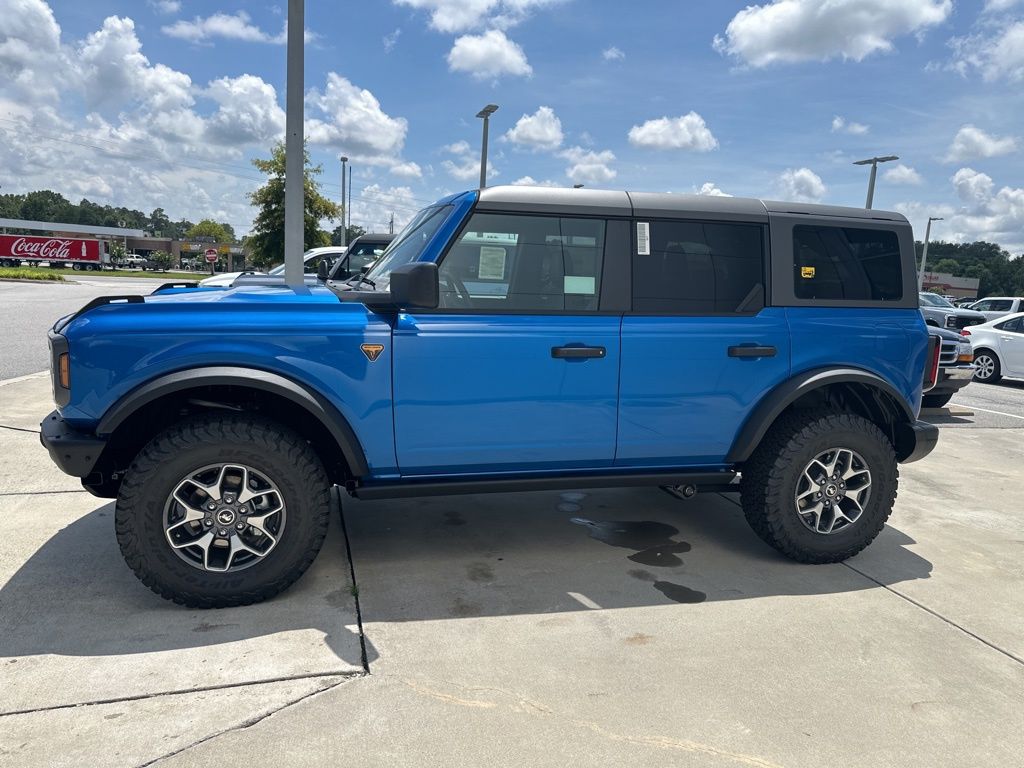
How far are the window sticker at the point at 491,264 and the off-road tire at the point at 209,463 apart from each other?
3.94 ft

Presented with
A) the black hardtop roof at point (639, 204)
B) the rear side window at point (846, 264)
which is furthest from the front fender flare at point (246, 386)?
the rear side window at point (846, 264)

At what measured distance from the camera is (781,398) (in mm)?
3904

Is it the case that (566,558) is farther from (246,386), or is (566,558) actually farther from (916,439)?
(916,439)

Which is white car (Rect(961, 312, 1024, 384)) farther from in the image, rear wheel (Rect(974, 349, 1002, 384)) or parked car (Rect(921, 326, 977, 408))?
parked car (Rect(921, 326, 977, 408))

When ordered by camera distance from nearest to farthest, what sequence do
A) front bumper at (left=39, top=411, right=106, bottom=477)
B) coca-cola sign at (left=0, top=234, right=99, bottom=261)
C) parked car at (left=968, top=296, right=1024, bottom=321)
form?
front bumper at (left=39, top=411, right=106, bottom=477), parked car at (left=968, top=296, right=1024, bottom=321), coca-cola sign at (left=0, top=234, right=99, bottom=261)

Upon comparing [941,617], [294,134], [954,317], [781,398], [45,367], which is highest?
[294,134]

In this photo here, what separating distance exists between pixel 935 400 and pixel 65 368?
9.88m

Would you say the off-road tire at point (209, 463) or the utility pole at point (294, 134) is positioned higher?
the utility pole at point (294, 134)

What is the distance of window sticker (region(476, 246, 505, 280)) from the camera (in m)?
3.67

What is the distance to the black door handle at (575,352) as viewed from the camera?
11.8ft

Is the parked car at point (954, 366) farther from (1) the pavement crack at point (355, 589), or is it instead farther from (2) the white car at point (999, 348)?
(1) the pavement crack at point (355, 589)

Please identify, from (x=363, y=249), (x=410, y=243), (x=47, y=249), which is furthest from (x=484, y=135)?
(x=47, y=249)

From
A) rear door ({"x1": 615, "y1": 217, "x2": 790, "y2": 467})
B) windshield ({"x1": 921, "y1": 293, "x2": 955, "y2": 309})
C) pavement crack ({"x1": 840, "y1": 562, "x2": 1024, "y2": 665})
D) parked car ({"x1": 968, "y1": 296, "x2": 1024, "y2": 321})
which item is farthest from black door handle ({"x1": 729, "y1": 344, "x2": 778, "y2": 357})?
windshield ({"x1": 921, "y1": 293, "x2": 955, "y2": 309})

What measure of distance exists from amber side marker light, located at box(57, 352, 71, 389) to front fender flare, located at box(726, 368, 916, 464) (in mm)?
3244
